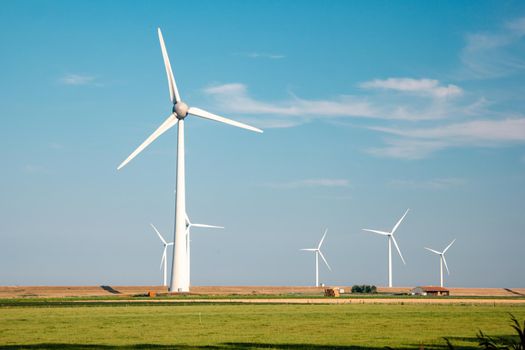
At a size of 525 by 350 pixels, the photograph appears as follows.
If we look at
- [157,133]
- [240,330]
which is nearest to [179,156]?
[157,133]

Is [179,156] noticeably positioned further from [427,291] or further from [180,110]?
[427,291]

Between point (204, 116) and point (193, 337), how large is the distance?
8579cm

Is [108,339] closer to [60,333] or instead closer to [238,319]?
[60,333]

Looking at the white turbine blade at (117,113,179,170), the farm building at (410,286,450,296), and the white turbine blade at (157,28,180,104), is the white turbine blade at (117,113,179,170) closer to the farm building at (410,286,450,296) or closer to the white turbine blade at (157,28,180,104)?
the white turbine blade at (157,28,180,104)

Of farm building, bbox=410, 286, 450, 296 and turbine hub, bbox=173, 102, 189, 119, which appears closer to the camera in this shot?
turbine hub, bbox=173, 102, 189, 119

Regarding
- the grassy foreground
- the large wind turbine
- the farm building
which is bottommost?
the grassy foreground

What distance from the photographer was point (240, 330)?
5106 centimetres

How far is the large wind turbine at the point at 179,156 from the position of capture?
123062 mm

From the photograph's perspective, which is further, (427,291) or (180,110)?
(427,291)

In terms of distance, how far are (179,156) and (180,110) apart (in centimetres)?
830

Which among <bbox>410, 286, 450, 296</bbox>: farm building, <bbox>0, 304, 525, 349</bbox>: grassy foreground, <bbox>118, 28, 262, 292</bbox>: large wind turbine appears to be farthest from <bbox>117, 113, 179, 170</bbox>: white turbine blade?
<bbox>410, 286, 450, 296</bbox>: farm building

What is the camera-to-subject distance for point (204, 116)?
129 metres

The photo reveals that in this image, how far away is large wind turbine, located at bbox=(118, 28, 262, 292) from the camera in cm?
12306

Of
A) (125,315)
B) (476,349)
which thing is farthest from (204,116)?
(476,349)
